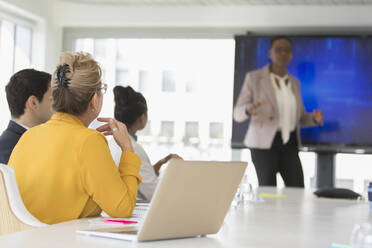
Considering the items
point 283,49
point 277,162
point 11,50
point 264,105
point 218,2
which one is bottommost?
point 277,162

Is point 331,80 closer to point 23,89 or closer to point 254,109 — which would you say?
point 254,109

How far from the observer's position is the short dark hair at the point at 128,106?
324 cm

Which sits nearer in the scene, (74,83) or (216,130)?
(74,83)

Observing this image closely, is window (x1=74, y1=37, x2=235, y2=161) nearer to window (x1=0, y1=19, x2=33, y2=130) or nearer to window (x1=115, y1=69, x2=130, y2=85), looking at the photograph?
window (x1=115, y1=69, x2=130, y2=85)

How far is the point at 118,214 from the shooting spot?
1.65 metres

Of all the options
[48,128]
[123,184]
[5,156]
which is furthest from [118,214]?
[5,156]

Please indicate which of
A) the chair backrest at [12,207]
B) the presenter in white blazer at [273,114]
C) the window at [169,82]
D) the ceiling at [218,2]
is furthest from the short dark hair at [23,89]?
the window at [169,82]

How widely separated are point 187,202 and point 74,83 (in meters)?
0.69

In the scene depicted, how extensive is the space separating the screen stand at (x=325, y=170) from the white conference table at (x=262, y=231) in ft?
12.0

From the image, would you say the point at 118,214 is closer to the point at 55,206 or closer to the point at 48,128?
the point at 55,206

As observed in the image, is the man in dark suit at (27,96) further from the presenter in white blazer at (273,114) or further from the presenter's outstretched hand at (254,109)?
the presenter's outstretched hand at (254,109)

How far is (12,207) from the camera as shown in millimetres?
1644

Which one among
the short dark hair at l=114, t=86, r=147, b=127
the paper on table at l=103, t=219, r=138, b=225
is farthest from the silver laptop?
the short dark hair at l=114, t=86, r=147, b=127

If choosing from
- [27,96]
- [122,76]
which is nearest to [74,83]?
[27,96]
